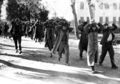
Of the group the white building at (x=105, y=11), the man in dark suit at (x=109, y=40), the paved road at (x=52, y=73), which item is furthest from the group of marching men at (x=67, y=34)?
the white building at (x=105, y=11)

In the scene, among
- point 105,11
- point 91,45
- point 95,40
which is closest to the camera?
point 91,45

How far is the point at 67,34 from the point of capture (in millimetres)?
12664

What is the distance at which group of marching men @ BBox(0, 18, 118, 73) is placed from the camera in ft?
34.8

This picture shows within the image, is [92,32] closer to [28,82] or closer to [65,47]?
[65,47]

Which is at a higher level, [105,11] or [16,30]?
[16,30]

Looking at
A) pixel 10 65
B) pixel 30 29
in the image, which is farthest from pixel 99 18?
pixel 10 65

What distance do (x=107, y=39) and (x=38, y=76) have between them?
3.46m

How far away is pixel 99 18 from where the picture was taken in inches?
2931

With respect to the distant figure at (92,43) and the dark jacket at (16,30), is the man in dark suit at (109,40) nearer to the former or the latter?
the distant figure at (92,43)

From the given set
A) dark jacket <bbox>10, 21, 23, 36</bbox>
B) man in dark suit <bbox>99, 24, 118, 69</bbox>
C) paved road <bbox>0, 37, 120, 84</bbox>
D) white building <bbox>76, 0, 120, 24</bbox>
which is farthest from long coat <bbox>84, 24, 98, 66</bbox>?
white building <bbox>76, 0, 120, 24</bbox>

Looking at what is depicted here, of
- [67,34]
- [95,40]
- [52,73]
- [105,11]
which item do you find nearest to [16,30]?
[67,34]

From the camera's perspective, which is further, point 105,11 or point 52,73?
point 105,11

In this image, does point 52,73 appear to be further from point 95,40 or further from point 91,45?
point 95,40

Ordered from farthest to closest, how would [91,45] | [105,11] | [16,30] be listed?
[105,11] < [16,30] < [91,45]
